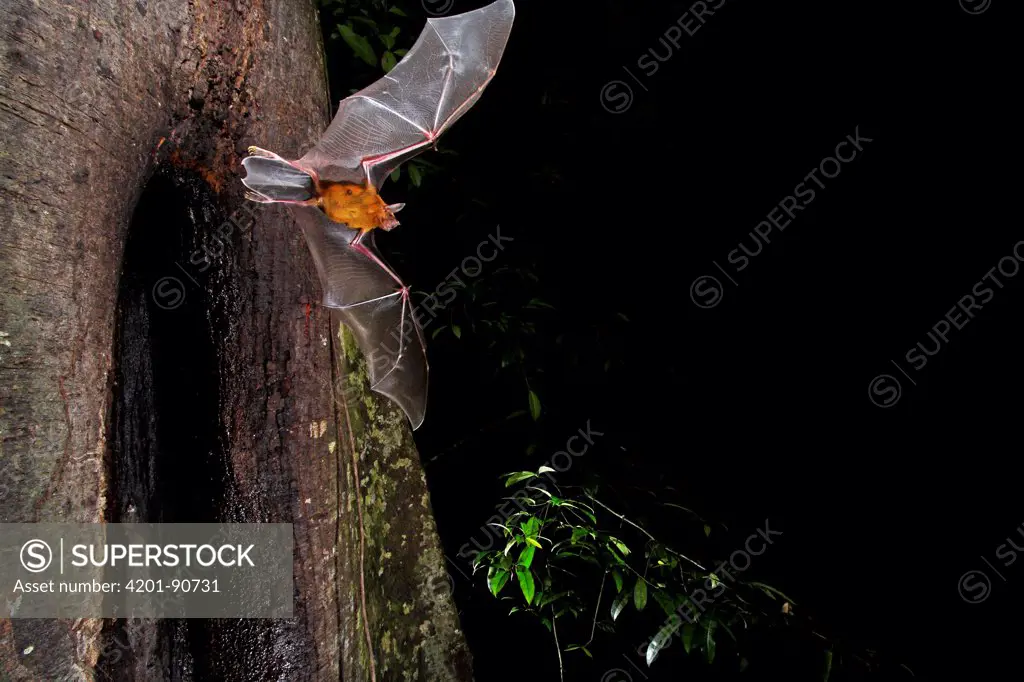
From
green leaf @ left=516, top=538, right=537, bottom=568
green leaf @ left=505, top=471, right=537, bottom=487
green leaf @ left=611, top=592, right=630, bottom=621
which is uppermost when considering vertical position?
green leaf @ left=505, top=471, right=537, bottom=487

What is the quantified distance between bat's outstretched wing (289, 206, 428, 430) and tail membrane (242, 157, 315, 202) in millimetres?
57

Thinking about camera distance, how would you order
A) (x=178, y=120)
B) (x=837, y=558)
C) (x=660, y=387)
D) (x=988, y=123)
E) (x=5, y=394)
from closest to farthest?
(x=5, y=394) → (x=178, y=120) → (x=988, y=123) → (x=837, y=558) → (x=660, y=387)

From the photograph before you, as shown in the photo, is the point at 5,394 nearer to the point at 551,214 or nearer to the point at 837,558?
the point at 551,214

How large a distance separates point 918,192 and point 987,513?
881 millimetres

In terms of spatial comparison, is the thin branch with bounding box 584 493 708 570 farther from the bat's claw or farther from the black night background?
the bat's claw

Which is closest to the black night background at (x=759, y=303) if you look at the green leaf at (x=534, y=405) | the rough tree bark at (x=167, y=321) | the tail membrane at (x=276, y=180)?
the green leaf at (x=534, y=405)

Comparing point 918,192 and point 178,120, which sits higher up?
point 918,192

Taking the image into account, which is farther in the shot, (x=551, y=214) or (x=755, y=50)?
(x=551, y=214)

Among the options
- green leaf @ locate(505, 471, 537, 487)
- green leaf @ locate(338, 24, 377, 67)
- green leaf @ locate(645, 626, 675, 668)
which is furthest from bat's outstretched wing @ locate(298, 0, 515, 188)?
green leaf @ locate(645, 626, 675, 668)

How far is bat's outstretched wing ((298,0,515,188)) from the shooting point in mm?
1128

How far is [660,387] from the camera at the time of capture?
2254 millimetres

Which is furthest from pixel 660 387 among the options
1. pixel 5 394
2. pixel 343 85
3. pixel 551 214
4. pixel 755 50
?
pixel 5 394

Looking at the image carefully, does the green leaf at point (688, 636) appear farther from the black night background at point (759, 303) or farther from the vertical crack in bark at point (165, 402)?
the vertical crack in bark at point (165, 402)

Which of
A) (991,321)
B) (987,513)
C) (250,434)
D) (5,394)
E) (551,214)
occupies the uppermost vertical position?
(991,321)
